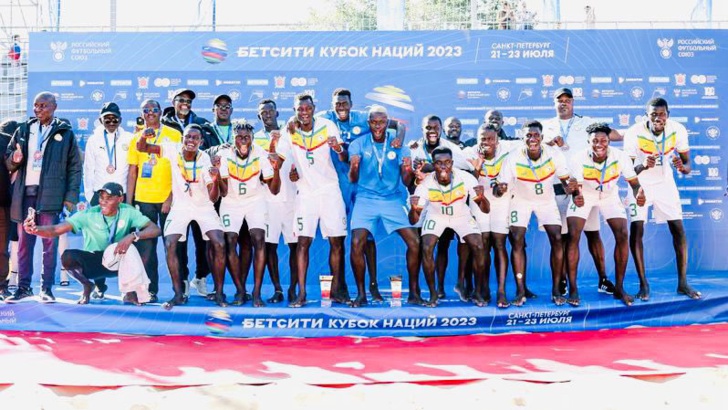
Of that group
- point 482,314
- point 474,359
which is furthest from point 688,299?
point 474,359

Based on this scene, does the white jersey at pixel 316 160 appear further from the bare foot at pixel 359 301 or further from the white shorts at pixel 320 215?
the bare foot at pixel 359 301

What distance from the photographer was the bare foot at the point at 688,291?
215 inches

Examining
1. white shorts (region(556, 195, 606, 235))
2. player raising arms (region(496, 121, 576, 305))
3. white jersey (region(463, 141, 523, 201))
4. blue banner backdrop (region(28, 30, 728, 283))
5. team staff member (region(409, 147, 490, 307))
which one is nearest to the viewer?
team staff member (region(409, 147, 490, 307))

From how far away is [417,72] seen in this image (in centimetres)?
697

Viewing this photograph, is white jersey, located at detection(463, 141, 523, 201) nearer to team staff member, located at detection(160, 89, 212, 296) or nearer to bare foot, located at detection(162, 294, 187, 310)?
team staff member, located at detection(160, 89, 212, 296)

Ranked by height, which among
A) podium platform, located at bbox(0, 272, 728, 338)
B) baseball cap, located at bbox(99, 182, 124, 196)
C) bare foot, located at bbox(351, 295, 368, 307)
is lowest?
podium platform, located at bbox(0, 272, 728, 338)

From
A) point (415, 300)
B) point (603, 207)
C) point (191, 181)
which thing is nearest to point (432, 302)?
point (415, 300)

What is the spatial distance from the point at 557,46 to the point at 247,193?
12.7 feet

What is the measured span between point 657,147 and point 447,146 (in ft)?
6.39

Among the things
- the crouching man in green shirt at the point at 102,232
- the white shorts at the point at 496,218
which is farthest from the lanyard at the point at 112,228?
the white shorts at the point at 496,218

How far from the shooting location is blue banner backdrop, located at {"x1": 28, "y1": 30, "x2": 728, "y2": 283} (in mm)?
6957

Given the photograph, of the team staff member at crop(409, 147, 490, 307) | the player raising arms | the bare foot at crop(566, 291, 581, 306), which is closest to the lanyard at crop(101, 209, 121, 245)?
the team staff member at crop(409, 147, 490, 307)

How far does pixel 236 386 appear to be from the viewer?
379 centimetres

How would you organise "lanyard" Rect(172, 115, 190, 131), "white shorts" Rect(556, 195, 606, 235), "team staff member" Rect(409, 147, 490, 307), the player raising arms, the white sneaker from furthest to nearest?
"lanyard" Rect(172, 115, 190, 131)
the white sneaker
"white shorts" Rect(556, 195, 606, 235)
the player raising arms
"team staff member" Rect(409, 147, 490, 307)
